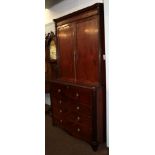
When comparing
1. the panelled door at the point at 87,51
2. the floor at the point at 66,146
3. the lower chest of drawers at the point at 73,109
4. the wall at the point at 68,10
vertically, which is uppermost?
the wall at the point at 68,10

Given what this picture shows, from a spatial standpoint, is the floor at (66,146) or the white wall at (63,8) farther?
the white wall at (63,8)

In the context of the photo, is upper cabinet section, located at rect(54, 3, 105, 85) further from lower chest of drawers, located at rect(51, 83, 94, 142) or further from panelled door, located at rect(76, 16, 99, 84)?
lower chest of drawers, located at rect(51, 83, 94, 142)

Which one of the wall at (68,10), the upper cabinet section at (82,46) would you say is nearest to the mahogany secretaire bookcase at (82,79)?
the upper cabinet section at (82,46)

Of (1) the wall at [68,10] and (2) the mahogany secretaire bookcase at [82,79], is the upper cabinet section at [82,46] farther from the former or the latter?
(1) the wall at [68,10]

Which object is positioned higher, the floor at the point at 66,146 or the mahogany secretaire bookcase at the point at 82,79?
the mahogany secretaire bookcase at the point at 82,79

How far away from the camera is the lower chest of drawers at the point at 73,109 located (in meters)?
3.16

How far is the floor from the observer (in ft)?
9.89

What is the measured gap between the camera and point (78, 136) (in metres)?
3.44

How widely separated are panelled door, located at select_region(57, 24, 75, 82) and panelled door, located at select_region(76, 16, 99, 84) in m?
0.17

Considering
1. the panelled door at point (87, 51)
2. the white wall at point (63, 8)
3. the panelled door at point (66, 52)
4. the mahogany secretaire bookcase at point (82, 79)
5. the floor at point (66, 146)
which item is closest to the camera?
the floor at point (66, 146)

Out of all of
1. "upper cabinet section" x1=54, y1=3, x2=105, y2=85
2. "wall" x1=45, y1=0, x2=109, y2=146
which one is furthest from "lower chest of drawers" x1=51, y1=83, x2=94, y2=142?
"wall" x1=45, y1=0, x2=109, y2=146
